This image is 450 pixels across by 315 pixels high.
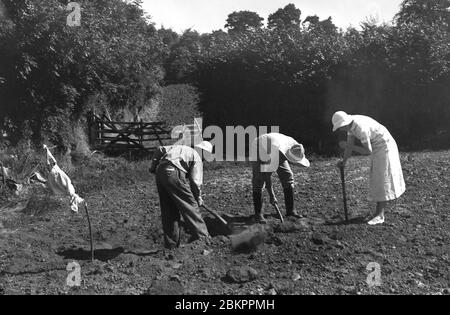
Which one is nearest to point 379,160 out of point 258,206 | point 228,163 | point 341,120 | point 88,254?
point 341,120

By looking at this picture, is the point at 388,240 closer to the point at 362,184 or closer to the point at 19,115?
the point at 362,184

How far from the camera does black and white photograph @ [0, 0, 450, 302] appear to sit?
19.1 ft

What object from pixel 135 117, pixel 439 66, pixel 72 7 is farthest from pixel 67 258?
pixel 135 117

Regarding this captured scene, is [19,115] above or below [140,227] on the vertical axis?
above

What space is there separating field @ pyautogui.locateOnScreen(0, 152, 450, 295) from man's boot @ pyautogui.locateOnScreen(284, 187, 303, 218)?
0.84 feet

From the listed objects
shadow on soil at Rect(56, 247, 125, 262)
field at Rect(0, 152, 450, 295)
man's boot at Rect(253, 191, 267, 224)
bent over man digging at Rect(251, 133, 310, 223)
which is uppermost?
bent over man digging at Rect(251, 133, 310, 223)

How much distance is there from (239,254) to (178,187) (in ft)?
3.41

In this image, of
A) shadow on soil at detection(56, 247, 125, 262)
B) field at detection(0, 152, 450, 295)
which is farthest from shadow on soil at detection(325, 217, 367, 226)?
shadow on soil at detection(56, 247, 125, 262)

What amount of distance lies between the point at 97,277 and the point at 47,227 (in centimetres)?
267

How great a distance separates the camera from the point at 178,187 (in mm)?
6609

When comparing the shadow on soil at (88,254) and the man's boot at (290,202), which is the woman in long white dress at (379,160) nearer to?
the man's boot at (290,202)

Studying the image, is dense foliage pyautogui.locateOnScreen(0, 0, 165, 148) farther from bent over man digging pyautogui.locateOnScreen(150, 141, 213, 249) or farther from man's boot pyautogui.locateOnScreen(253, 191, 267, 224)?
man's boot pyautogui.locateOnScreen(253, 191, 267, 224)

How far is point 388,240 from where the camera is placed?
6.60 metres

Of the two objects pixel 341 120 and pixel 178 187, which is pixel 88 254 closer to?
pixel 178 187
